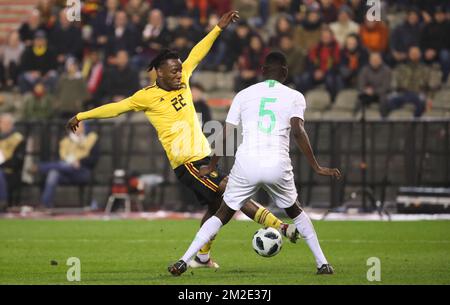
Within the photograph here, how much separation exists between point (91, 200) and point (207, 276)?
40.4 ft

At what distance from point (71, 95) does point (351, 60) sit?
255 inches

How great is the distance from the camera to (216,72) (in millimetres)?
27047

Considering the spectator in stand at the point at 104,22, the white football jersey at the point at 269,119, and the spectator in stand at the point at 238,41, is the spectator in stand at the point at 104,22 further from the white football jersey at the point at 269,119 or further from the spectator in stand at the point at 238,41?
the white football jersey at the point at 269,119

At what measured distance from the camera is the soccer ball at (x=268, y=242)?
12.3 m

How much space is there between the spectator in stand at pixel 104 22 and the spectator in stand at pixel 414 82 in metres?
7.48

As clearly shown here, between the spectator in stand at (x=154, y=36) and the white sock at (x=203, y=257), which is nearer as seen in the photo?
the white sock at (x=203, y=257)

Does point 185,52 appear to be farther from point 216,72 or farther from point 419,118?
point 419,118

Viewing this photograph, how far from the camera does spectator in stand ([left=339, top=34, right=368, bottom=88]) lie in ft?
82.3

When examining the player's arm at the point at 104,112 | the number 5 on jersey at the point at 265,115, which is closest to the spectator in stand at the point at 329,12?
the player's arm at the point at 104,112

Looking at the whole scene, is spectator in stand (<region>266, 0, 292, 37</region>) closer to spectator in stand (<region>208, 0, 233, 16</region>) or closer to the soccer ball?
spectator in stand (<region>208, 0, 233, 16</region>)

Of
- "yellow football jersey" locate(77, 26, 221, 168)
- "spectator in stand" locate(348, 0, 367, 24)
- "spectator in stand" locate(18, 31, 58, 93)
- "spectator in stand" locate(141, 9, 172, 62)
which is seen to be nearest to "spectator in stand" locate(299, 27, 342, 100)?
"spectator in stand" locate(348, 0, 367, 24)

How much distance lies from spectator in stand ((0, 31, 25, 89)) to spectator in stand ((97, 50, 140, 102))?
3.22m
